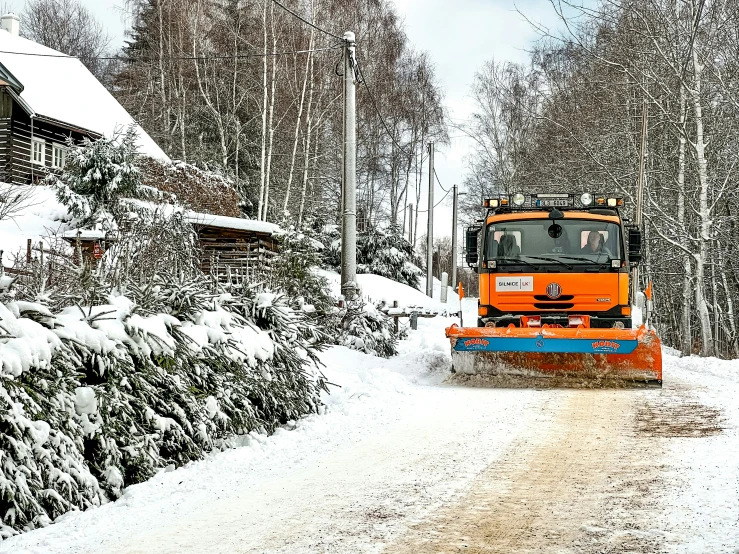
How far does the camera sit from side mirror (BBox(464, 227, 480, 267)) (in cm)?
1205

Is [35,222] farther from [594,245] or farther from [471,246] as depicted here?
[594,245]

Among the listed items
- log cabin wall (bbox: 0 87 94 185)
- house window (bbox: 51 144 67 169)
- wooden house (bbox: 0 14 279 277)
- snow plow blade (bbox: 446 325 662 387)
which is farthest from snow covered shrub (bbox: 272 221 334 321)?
house window (bbox: 51 144 67 169)

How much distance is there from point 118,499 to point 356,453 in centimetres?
199

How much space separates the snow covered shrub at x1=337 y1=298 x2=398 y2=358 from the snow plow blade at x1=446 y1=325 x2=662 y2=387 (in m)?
2.35

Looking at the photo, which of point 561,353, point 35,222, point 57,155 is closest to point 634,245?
point 561,353

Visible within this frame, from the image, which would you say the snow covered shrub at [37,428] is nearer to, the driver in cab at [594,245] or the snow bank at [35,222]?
the driver in cab at [594,245]

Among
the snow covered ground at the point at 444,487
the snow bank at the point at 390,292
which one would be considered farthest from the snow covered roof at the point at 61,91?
the snow covered ground at the point at 444,487

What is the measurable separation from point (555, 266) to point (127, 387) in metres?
7.43

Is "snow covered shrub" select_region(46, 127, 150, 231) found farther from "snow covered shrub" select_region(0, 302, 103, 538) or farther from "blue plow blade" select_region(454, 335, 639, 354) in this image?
"snow covered shrub" select_region(0, 302, 103, 538)

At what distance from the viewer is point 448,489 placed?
514 cm

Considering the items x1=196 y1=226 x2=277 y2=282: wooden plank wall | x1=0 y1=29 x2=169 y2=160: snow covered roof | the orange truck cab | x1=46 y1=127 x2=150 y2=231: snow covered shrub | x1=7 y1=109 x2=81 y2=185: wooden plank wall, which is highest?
x1=0 y1=29 x2=169 y2=160: snow covered roof

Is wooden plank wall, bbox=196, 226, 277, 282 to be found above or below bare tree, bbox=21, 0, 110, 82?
below

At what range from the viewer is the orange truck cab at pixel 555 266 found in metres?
11.5

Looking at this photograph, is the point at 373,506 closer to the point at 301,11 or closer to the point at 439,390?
the point at 439,390
